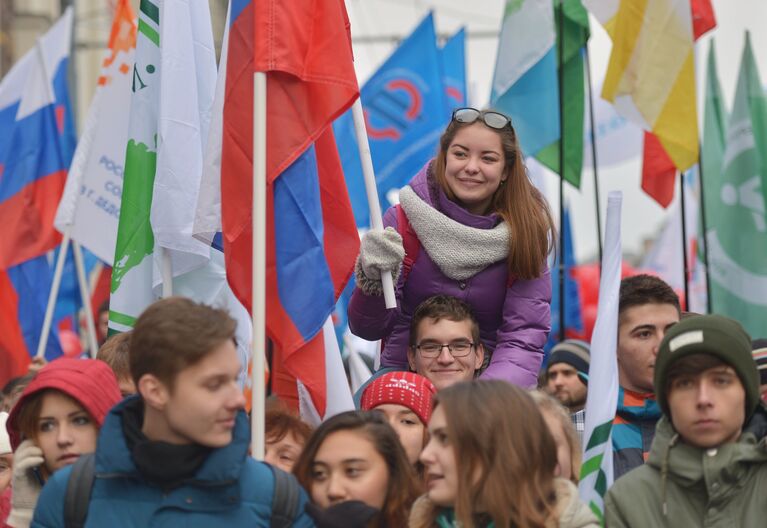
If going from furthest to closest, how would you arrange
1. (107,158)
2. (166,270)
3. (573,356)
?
(107,158) < (573,356) < (166,270)

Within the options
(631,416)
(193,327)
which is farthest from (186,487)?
(631,416)

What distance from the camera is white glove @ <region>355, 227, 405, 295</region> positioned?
5.79 metres

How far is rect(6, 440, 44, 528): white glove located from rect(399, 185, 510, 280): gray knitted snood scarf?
1874 millimetres

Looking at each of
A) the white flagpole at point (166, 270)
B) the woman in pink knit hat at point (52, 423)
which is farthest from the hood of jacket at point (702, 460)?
the white flagpole at point (166, 270)

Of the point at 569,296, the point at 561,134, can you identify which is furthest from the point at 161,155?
the point at 569,296

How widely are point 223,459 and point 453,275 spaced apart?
78.9 inches

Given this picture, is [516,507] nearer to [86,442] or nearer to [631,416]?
[86,442]

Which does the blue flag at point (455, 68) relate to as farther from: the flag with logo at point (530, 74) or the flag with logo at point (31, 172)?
the flag with logo at point (31, 172)

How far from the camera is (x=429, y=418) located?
527cm

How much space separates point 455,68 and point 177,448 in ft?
38.0

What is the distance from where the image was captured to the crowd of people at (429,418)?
4.34 metres

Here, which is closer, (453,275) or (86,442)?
(86,442)

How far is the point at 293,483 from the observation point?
4.46 m

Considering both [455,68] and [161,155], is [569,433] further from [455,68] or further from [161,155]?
[455,68]
